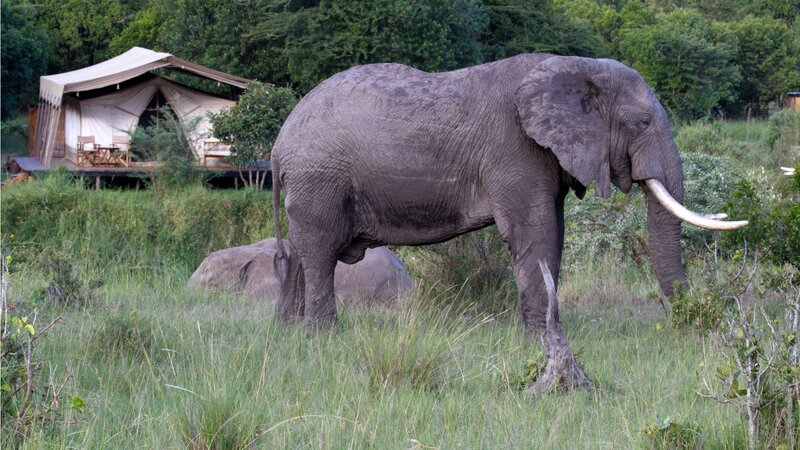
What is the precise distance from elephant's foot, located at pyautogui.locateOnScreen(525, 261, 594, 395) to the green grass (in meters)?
0.15

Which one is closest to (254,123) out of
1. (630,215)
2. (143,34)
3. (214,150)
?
(214,150)

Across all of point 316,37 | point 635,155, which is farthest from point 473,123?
point 316,37

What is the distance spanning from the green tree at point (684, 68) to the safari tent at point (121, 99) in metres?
18.0

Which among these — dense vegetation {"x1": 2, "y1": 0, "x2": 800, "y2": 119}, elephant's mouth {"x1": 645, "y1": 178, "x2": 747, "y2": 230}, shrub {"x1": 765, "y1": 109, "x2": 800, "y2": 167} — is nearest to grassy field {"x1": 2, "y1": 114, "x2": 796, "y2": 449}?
elephant's mouth {"x1": 645, "y1": 178, "x2": 747, "y2": 230}

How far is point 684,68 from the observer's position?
131 ft

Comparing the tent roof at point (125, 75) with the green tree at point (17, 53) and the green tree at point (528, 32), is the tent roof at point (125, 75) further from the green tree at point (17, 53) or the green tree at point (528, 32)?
the green tree at point (528, 32)

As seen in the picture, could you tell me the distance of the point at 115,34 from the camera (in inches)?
1815

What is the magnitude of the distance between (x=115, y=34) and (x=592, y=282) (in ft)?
127

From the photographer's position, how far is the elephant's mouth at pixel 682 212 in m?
6.86

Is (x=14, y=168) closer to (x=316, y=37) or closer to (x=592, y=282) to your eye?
(x=316, y=37)

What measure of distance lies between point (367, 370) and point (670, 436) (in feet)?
6.50

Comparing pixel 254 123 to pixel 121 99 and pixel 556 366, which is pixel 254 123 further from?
pixel 556 366

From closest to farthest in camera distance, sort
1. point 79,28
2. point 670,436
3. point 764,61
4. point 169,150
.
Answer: point 670,436
point 169,150
point 764,61
point 79,28

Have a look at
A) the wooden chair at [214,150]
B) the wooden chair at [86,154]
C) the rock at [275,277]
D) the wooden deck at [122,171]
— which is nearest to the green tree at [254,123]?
the wooden deck at [122,171]
